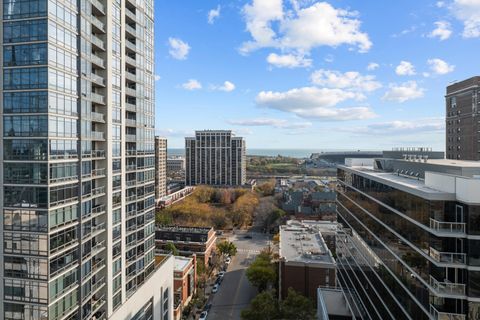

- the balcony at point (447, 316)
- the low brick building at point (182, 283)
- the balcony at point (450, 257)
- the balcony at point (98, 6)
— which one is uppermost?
the balcony at point (98, 6)

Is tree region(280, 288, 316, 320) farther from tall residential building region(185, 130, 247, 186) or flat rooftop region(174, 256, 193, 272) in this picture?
tall residential building region(185, 130, 247, 186)

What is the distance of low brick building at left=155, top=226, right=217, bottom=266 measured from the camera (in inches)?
1934

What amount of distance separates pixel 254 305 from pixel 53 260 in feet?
68.2

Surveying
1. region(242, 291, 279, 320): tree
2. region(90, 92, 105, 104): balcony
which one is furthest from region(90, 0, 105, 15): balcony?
region(242, 291, 279, 320): tree

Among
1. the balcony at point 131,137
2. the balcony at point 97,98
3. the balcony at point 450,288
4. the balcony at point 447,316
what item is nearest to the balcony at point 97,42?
the balcony at point 97,98

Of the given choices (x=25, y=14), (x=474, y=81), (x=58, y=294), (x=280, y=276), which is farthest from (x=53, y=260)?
(x=474, y=81)

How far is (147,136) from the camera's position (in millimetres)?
28125

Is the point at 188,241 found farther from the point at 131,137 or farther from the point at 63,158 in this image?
the point at 63,158

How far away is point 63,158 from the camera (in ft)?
57.9

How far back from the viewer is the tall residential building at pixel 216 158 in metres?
116

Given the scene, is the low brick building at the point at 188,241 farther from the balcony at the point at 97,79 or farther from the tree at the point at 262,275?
the balcony at the point at 97,79

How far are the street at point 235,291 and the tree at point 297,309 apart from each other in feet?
25.0

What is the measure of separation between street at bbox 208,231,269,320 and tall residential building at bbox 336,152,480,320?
61.7 feet

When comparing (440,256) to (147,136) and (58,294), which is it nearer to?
(58,294)
